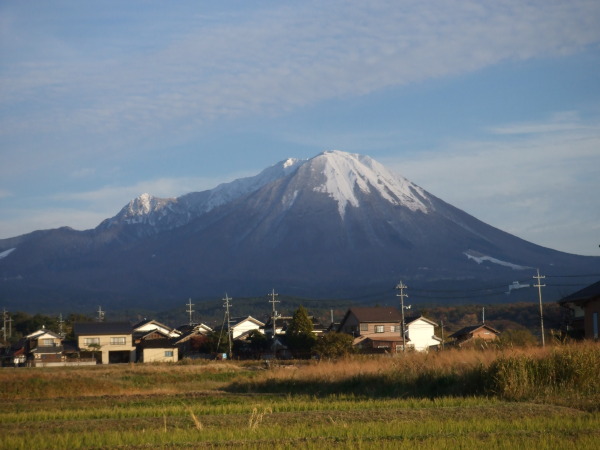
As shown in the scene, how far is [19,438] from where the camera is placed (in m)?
13.0

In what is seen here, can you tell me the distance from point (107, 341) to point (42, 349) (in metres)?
5.12

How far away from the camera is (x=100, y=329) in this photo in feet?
203

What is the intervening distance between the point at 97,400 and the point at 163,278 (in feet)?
574

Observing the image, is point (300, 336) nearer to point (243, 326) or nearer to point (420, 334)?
point (420, 334)

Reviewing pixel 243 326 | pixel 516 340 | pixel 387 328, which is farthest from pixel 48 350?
pixel 516 340

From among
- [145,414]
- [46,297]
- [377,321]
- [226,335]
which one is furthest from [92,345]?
[46,297]

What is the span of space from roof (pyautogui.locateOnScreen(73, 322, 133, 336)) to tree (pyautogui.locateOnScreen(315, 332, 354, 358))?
64.7 feet

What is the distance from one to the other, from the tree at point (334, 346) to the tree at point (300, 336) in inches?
110

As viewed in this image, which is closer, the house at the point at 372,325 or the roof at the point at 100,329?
the house at the point at 372,325

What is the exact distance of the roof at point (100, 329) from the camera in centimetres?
6110

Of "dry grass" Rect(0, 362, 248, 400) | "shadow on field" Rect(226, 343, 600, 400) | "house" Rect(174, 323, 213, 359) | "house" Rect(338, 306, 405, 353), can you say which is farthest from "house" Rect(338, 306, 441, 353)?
"shadow on field" Rect(226, 343, 600, 400)

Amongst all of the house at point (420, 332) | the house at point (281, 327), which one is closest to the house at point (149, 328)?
the house at point (281, 327)

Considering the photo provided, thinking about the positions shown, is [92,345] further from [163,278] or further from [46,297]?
[163,278]

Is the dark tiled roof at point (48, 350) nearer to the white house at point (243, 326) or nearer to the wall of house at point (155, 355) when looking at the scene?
the wall of house at point (155, 355)
